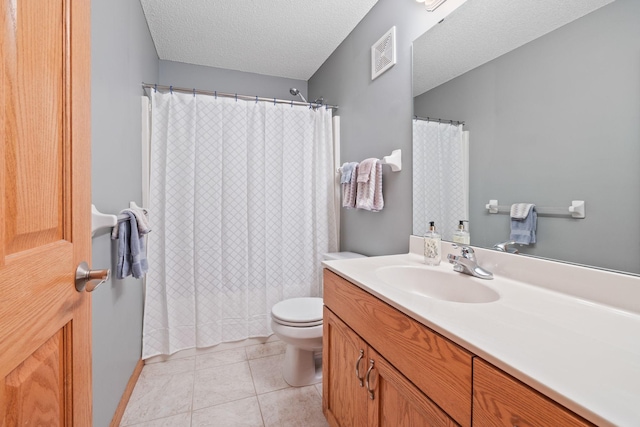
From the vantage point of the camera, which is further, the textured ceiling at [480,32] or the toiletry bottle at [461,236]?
the toiletry bottle at [461,236]

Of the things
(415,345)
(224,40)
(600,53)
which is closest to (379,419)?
(415,345)

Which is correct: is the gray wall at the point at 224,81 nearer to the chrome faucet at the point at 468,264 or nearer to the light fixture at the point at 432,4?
the light fixture at the point at 432,4

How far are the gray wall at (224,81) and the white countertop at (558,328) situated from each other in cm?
236

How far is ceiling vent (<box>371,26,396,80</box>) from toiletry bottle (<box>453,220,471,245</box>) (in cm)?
104

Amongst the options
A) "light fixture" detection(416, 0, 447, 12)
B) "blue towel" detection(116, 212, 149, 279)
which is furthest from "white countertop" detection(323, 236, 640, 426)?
"light fixture" detection(416, 0, 447, 12)

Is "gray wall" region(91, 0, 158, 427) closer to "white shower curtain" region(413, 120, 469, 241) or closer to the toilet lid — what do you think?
A: the toilet lid

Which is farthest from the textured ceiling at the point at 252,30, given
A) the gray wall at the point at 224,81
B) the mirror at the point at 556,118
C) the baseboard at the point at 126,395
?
the baseboard at the point at 126,395

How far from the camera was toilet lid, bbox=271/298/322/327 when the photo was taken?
1595 millimetres

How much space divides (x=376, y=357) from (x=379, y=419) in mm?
194

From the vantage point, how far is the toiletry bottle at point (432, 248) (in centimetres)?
129

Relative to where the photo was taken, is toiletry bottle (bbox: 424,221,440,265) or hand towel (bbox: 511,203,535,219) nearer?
hand towel (bbox: 511,203,535,219)

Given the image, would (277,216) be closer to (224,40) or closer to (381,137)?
(381,137)

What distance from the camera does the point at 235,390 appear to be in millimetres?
1634

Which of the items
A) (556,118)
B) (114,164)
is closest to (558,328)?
(556,118)
